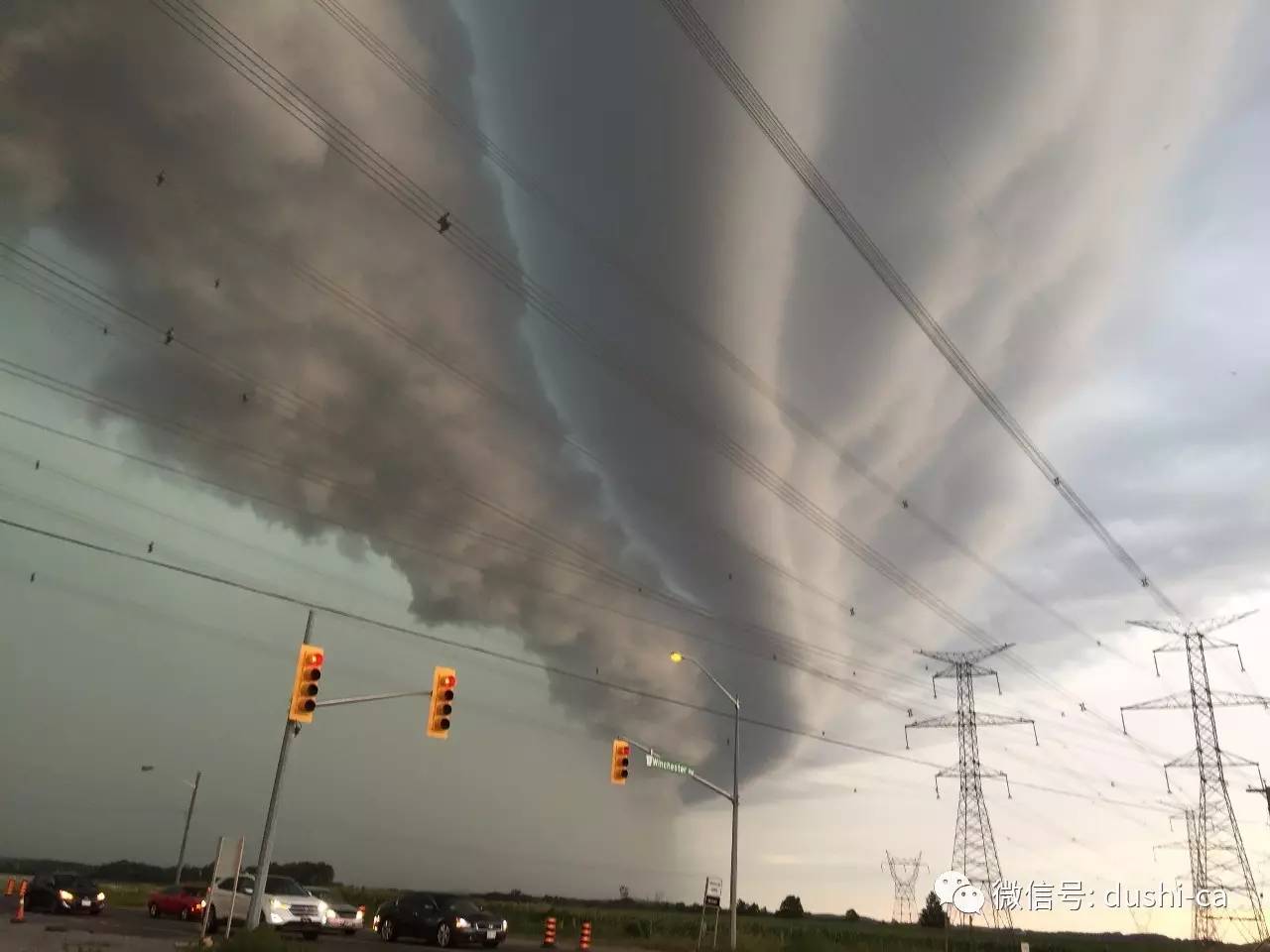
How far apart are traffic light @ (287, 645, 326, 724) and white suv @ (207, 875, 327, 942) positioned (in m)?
8.45

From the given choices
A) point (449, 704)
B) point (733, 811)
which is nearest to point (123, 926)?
point (449, 704)

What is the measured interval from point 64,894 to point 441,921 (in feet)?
58.1

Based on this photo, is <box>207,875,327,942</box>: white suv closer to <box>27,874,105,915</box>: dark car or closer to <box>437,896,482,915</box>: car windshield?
<box>437,896,482,915</box>: car windshield

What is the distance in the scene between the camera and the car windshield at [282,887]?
29372 millimetres

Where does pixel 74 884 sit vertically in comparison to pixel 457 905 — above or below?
below

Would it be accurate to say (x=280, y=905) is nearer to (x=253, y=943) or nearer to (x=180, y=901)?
(x=253, y=943)

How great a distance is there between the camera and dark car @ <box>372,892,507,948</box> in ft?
97.2

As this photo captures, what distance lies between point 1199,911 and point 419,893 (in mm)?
52029

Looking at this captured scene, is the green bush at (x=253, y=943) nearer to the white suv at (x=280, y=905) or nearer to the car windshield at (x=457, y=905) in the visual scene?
the white suv at (x=280, y=905)

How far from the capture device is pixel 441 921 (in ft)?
97.6

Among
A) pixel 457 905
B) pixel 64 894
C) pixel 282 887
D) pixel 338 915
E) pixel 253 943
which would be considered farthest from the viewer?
pixel 64 894

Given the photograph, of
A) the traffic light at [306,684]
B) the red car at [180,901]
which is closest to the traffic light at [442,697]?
the traffic light at [306,684]

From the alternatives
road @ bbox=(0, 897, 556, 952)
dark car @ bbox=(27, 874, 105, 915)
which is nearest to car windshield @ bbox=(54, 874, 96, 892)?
dark car @ bbox=(27, 874, 105, 915)

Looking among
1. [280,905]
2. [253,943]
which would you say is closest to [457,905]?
[280,905]
